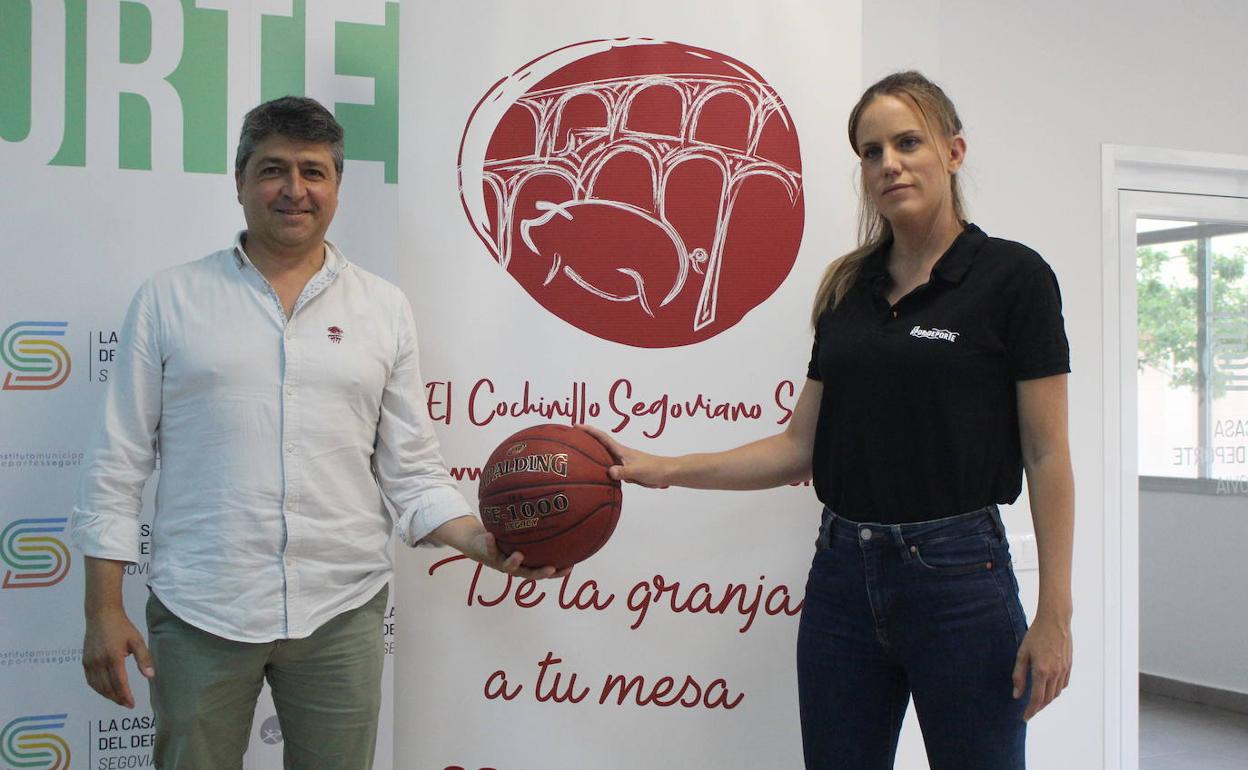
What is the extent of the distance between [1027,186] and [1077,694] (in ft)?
4.56

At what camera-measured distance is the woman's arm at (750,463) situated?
6.46 ft

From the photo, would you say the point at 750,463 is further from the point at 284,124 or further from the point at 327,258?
the point at 284,124

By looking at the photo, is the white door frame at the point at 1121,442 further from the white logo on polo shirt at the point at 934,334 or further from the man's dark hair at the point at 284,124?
the man's dark hair at the point at 284,124

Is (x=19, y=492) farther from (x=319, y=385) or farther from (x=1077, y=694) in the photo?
(x=1077, y=694)

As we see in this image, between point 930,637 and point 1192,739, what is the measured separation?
7.76ft

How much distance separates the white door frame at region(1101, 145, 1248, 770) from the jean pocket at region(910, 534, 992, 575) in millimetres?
1409

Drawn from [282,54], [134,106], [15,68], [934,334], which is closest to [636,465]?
[934,334]

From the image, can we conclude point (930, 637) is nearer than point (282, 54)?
Yes

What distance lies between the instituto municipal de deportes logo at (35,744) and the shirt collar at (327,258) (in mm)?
969

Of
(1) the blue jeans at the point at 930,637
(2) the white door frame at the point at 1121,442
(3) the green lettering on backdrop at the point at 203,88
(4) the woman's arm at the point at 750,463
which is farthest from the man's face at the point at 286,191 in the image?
(2) the white door frame at the point at 1121,442

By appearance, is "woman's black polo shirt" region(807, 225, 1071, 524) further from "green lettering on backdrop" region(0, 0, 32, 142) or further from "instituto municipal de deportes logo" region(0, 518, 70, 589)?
"green lettering on backdrop" region(0, 0, 32, 142)

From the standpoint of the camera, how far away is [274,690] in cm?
181

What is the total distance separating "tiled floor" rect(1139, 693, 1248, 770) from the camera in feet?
11.0

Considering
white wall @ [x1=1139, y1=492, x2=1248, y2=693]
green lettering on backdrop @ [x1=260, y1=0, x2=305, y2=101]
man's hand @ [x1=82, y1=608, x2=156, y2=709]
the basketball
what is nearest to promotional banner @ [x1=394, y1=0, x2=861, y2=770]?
green lettering on backdrop @ [x1=260, y1=0, x2=305, y2=101]
